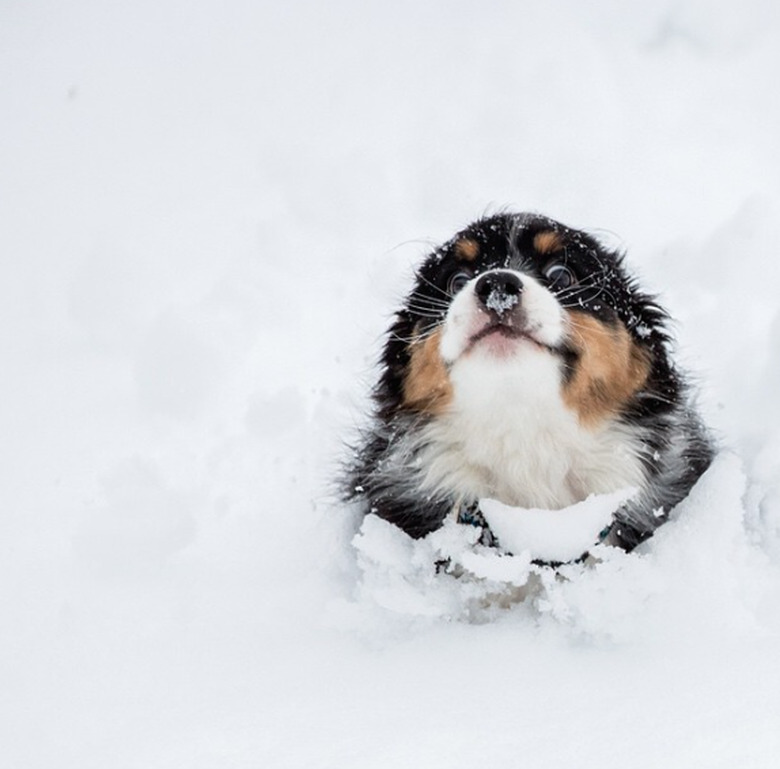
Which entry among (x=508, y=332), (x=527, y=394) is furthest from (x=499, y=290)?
(x=527, y=394)

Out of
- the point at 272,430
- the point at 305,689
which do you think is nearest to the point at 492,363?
the point at 305,689

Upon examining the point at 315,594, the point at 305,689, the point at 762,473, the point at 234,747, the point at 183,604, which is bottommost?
the point at 234,747

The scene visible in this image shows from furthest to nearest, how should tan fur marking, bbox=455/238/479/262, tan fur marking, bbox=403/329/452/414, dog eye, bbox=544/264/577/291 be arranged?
tan fur marking, bbox=455/238/479/262 → dog eye, bbox=544/264/577/291 → tan fur marking, bbox=403/329/452/414

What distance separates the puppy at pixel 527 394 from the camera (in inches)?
94.0

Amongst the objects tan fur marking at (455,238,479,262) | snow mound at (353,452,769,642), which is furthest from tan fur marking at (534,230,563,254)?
snow mound at (353,452,769,642)

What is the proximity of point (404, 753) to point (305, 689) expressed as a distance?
37cm

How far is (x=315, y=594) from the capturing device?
2.42 meters

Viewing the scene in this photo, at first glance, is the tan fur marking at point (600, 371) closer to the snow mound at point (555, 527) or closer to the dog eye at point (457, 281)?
the snow mound at point (555, 527)

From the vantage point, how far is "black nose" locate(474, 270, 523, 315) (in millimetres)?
2322

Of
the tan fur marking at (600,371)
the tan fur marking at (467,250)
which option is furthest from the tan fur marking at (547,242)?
the tan fur marking at (600,371)

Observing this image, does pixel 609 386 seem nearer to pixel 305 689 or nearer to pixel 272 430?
pixel 305 689

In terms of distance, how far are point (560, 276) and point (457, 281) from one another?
0.35 meters

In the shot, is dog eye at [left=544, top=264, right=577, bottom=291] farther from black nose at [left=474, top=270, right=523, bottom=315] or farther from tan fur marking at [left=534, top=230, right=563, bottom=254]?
black nose at [left=474, top=270, right=523, bottom=315]

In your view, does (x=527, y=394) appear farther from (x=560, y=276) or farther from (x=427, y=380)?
(x=560, y=276)
